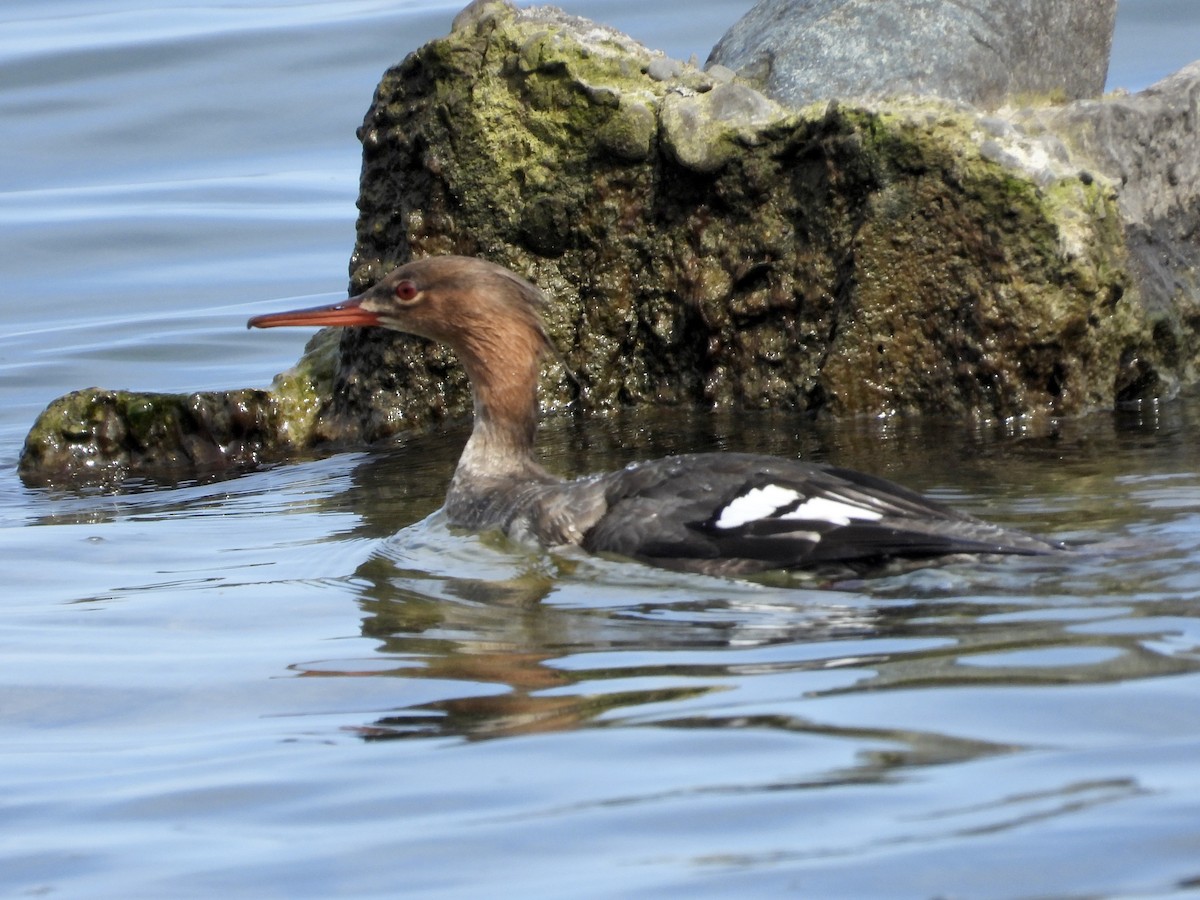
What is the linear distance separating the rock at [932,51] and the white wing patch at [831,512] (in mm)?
3735

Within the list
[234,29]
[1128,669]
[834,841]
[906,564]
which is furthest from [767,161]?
[234,29]

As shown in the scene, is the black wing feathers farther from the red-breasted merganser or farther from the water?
the water

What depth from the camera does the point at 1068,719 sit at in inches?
164

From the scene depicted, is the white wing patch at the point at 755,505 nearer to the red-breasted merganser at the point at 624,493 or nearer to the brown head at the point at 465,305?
the red-breasted merganser at the point at 624,493

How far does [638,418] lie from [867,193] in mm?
1546

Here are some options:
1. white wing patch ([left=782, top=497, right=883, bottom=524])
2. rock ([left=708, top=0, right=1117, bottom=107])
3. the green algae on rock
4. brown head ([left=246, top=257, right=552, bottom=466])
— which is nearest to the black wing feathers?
white wing patch ([left=782, top=497, right=883, bottom=524])

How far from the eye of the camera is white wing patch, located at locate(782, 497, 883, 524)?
6039mm

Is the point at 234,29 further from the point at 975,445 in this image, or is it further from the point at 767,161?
the point at 975,445

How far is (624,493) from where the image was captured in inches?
258

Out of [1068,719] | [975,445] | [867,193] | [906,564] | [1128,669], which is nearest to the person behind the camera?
[1068,719]

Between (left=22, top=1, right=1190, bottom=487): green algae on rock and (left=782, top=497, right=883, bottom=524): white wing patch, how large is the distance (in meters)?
2.88

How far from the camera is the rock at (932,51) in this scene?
9406 mm

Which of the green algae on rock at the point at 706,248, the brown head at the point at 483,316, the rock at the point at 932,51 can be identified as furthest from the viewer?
the rock at the point at 932,51

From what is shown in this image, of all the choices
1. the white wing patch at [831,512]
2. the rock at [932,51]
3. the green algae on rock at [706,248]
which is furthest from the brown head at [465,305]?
the rock at [932,51]
